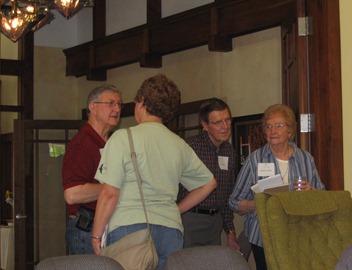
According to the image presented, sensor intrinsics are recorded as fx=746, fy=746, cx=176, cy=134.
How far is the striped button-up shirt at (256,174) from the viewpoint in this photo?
158 inches

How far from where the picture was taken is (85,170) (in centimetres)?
358

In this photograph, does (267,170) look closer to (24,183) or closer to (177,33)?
(177,33)

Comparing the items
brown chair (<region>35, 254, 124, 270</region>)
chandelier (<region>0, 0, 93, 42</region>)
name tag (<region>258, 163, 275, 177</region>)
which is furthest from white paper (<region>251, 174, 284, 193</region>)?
chandelier (<region>0, 0, 93, 42</region>)

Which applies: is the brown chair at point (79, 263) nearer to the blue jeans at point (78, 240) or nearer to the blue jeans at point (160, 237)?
the blue jeans at point (160, 237)

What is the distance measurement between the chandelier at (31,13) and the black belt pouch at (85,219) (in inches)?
85.1

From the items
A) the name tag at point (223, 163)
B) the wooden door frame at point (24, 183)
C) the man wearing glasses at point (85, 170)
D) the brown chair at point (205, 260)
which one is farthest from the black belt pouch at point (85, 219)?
the wooden door frame at point (24, 183)

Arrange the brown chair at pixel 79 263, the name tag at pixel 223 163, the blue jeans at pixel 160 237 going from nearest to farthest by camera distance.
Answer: the brown chair at pixel 79 263 → the blue jeans at pixel 160 237 → the name tag at pixel 223 163

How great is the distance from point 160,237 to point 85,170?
1.96ft

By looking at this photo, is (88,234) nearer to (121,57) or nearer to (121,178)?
(121,178)

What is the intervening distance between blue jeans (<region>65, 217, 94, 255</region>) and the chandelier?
214 centimetres

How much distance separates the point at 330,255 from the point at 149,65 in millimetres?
4841

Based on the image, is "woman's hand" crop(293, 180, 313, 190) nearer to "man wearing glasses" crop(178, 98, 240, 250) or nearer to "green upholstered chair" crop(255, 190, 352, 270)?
"green upholstered chair" crop(255, 190, 352, 270)

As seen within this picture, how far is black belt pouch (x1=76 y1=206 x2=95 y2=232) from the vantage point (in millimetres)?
3600

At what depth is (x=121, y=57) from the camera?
837 cm
